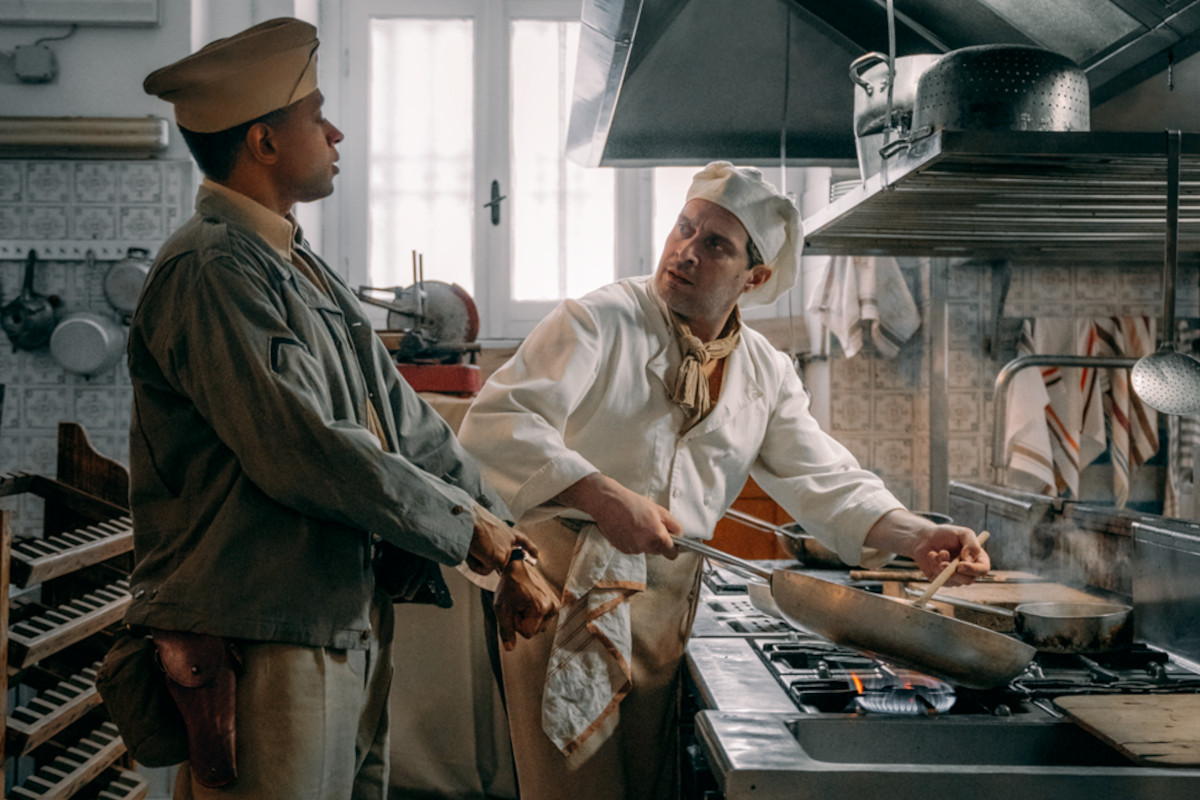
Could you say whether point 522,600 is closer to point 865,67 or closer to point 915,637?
point 915,637

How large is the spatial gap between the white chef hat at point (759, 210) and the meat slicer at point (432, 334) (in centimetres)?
147

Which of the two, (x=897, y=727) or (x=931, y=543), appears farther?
(x=931, y=543)

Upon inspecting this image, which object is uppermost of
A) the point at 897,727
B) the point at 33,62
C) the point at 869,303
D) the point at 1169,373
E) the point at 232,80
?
the point at 33,62

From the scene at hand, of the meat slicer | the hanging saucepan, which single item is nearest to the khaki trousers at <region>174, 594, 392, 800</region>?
the meat slicer

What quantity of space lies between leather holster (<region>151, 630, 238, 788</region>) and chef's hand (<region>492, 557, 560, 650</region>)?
355mm

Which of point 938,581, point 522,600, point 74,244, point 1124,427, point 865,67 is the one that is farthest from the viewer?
point 74,244

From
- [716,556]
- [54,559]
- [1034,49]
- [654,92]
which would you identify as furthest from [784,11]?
[54,559]

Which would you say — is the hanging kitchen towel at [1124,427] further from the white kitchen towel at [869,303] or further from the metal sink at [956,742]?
the metal sink at [956,742]

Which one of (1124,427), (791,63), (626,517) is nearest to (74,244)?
(791,63)

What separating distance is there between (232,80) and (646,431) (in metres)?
0.84

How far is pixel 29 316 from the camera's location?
3.38m

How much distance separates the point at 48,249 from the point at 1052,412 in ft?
11.4

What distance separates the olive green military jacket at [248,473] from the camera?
3.43 ft

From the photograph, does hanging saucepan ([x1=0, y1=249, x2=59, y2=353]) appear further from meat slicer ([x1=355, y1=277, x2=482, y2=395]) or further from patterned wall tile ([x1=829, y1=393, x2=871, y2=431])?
patterned wall tile ([x1=829, y1=393, x2=871, y2=431])
